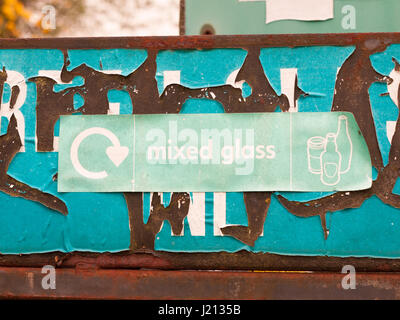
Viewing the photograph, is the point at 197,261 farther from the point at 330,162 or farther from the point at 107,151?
the point at 330,162

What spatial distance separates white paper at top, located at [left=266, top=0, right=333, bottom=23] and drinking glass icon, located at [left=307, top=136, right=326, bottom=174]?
170 centimetres

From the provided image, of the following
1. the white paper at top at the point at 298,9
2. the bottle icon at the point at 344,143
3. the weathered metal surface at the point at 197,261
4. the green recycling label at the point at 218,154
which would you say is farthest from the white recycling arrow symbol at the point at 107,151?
the white paper at top at the point at 298,9

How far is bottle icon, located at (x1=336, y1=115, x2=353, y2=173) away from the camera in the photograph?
7.60 ft

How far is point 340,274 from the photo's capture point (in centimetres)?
227

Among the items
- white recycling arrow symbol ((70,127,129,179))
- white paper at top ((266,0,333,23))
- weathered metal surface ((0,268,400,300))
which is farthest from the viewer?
white paper at top ((266,0,333,23))

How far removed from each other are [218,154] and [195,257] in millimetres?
527

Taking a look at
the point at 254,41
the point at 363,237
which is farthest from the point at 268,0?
the point at 363,237

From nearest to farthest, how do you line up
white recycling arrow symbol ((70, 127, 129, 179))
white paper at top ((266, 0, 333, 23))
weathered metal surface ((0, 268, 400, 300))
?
weathered metal surface ((0, 268, 400, 300))
white recycling arrow symbol ((70, 127, 129, 179))
white paper at top ((266, 0, 333, 23))

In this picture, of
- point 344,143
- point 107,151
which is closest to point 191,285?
point 107,151

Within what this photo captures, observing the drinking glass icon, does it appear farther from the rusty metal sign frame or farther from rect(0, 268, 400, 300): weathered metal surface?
rect(0, 268, 400, 300): weathered metal surface

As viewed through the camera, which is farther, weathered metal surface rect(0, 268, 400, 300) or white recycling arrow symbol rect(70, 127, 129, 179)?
white recycling arrow symbol rect(70, 127, 129, 179)

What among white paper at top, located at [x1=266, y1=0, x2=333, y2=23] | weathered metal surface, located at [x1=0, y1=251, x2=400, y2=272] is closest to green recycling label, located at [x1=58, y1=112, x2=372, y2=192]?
weathered metal surface, located at [x1=0, y1=251, x2=400, y2=272]

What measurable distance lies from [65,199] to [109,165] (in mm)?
281

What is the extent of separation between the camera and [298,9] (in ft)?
12.1
